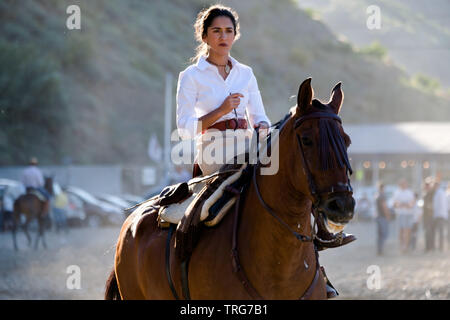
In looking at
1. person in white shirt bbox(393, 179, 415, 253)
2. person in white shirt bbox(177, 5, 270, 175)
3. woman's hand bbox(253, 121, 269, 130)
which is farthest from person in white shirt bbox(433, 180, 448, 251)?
woman's hand bbox(253, 121, 269, 130)

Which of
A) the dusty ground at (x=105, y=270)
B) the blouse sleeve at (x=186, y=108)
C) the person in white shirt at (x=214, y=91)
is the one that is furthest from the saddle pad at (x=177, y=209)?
the dusty ground at (x=105, y=270)

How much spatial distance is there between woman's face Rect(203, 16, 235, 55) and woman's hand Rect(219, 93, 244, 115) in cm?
43

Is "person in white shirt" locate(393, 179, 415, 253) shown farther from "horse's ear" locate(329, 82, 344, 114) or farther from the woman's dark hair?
"horse's ear" locate(329, 82, 344, 114)

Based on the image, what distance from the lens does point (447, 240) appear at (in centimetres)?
2358

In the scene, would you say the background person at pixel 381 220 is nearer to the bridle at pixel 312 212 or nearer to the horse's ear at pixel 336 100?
the bridle at pixel 312 212

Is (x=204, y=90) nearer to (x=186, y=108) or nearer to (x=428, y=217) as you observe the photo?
(x=186, y=108)

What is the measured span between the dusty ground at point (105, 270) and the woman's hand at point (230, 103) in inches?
104

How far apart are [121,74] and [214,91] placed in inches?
1816

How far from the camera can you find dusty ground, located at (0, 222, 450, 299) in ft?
36.4

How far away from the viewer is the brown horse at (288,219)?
370cm

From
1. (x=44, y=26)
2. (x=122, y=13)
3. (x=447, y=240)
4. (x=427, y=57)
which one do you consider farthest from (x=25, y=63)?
(x=427, y=57)

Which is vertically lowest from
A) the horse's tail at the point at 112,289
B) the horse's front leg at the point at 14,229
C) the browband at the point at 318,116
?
the horse's front leg at the point at 14,229

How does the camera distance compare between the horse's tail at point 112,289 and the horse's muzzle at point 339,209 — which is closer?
the horse's muzzle at point 339,209
